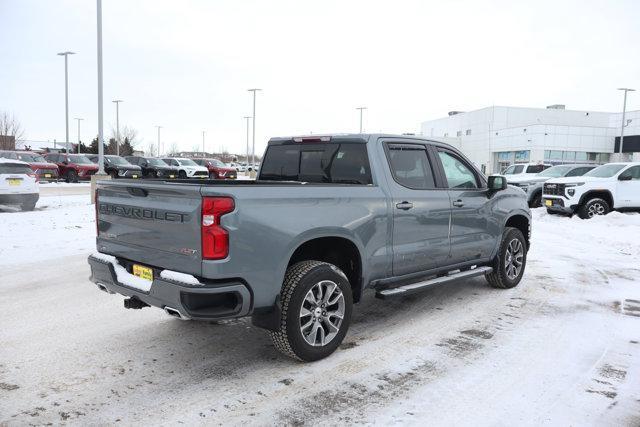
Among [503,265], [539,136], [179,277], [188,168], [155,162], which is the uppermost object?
[539,136]

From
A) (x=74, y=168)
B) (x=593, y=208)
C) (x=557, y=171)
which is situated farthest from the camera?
(x=74, y=168)

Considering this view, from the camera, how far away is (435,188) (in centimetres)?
556

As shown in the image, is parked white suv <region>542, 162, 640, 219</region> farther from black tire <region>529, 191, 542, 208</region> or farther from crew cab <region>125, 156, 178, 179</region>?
crew cab <region>125, 156, 178, 179</region>

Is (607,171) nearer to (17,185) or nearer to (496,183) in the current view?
(496,183)

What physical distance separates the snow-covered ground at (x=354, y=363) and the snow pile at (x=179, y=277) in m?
0.81

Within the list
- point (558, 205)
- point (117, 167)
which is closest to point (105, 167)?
point (117, 167)

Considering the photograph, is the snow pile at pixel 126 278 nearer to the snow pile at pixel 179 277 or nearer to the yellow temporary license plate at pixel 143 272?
the yellow temporary license plate at pixel 143 272

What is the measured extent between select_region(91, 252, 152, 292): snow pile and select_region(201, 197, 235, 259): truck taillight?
2.31 feet

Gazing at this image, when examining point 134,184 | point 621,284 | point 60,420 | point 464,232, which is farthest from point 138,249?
point 621,284

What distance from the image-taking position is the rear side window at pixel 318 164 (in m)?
5.11

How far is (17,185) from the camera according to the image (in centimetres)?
1359

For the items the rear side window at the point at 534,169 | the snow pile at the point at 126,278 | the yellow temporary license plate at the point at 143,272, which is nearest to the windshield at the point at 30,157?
the rear side window at the point at 534,169

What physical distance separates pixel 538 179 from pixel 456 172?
1541 centimetres

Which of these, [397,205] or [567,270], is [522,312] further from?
[567,270]
